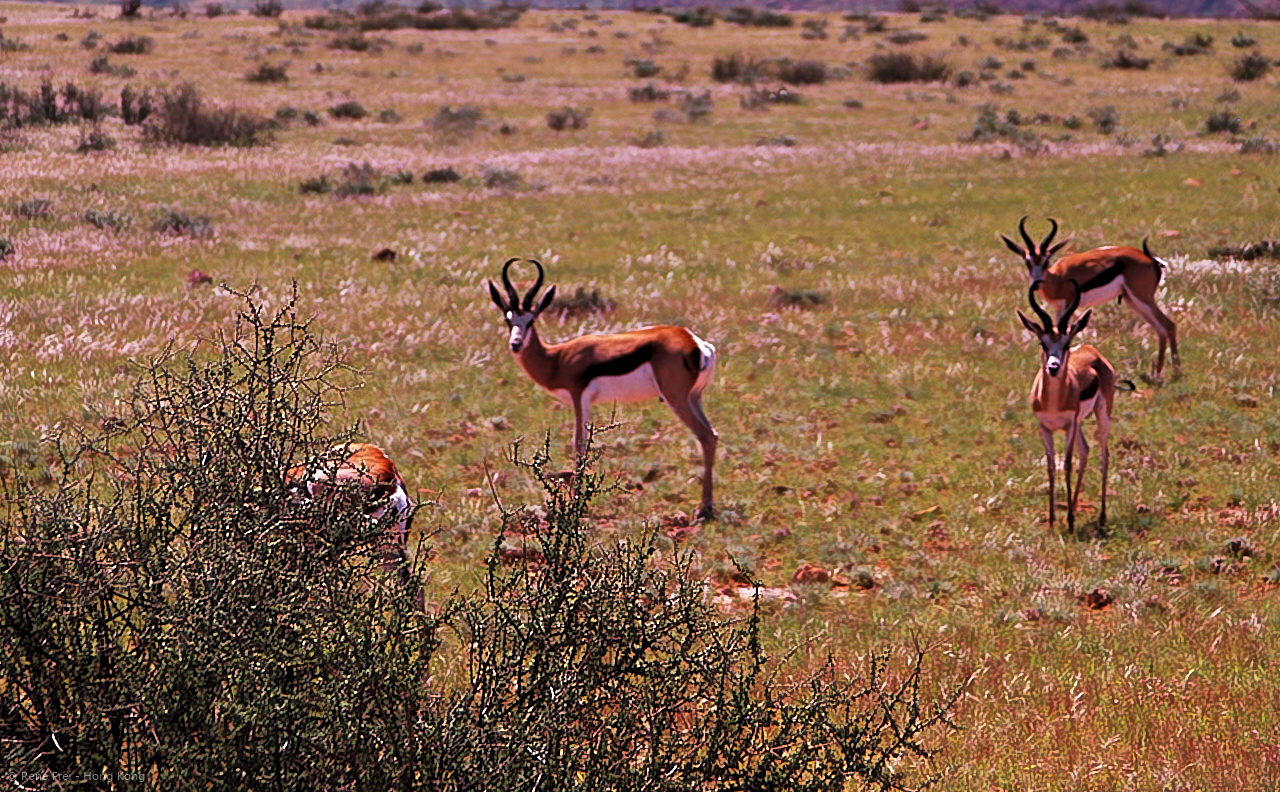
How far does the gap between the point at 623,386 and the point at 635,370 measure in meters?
0.19

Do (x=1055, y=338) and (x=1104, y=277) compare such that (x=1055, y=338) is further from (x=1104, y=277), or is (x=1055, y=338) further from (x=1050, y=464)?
(x=1104, y=277)

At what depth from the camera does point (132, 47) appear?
56031 mm

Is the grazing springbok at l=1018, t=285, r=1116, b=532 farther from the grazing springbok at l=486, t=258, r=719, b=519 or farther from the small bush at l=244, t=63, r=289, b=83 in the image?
the small bush at l=244, t=63, r=289, b=83

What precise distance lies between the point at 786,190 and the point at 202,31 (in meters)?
53.4

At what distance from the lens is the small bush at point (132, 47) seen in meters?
55.7

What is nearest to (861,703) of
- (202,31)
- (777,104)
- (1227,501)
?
(1227,501)

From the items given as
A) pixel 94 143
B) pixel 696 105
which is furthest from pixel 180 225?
pixel 696 105

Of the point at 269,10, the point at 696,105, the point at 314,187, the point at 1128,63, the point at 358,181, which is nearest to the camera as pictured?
the point at 314,187

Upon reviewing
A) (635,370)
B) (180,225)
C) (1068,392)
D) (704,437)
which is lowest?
(704,437)

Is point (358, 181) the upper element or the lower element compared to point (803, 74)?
lower

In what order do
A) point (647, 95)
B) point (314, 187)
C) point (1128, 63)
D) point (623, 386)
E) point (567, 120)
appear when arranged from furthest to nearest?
point (1128, 63) < point (647, 95) < point (567, 120) < point (314, 187) < point (623, 386)

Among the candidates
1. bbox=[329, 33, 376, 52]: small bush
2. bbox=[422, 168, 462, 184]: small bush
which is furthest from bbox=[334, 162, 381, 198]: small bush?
bbox=[329, 33, 376, 52]: small bush

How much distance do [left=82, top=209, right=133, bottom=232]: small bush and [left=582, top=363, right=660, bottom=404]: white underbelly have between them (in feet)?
44.3

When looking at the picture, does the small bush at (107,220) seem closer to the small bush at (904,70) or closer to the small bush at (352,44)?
the small bush at (904,70)
